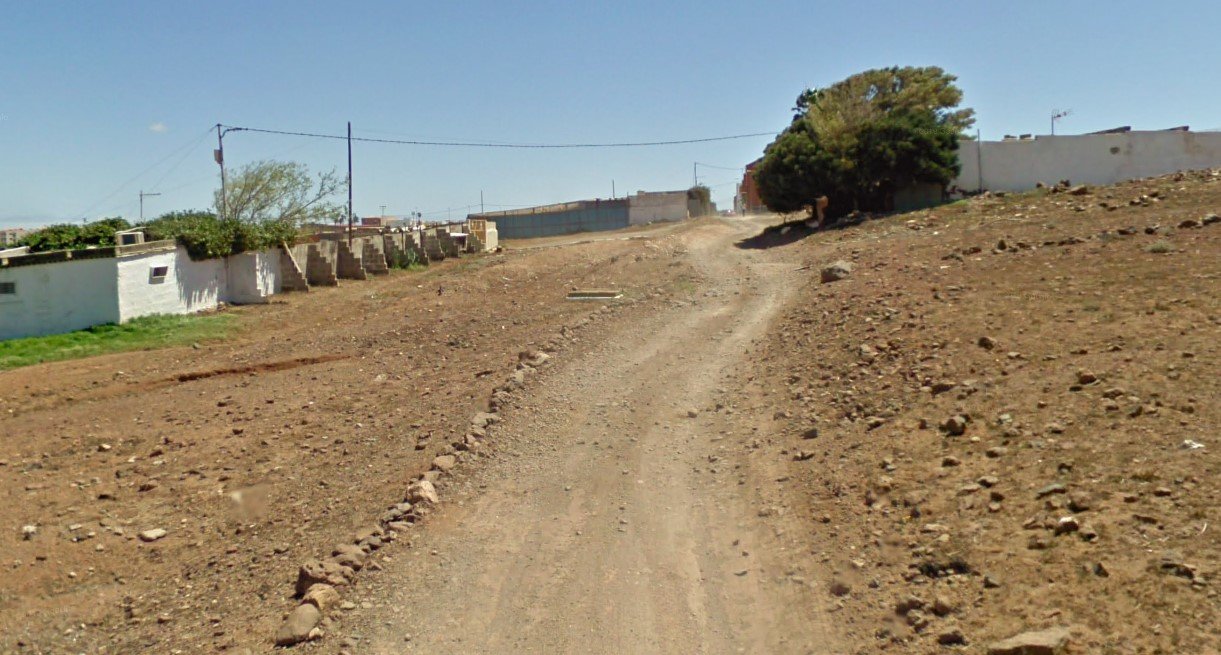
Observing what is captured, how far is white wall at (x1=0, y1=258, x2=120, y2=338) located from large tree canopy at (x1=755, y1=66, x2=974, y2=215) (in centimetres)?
1918

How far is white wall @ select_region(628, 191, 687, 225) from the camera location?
181ft

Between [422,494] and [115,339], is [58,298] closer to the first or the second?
[115,339]

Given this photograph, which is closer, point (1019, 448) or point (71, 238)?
point (1019, 448)

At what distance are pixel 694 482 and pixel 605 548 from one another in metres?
1.30

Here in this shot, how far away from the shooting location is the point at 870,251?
60.4ft

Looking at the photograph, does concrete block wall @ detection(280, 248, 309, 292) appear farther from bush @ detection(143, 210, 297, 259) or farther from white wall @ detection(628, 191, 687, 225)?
white wall @ detection(628, 191, 687, 225)

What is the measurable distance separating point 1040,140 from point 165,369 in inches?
1017

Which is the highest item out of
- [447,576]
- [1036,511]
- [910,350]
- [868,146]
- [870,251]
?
[868,146]

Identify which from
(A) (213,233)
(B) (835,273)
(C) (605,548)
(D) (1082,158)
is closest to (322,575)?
(C) (605,548)

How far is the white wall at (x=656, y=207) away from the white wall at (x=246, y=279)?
100ft

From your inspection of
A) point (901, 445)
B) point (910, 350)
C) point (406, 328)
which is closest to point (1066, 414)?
point (901, 445)

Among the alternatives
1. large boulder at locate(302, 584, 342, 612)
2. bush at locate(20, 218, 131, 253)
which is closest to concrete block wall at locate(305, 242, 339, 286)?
bush at locate(20, 218, 131, 253)

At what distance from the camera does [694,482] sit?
287 inches

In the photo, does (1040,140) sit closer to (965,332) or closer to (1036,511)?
(965,332)
